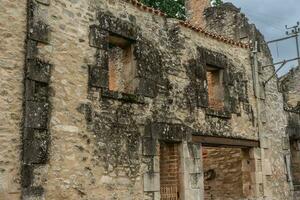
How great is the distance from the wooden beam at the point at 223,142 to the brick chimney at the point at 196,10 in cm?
493

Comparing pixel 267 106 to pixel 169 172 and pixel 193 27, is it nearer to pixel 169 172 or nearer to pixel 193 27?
pixel 193 27

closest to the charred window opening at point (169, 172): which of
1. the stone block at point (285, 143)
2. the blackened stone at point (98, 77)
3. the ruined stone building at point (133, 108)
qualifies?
the ruined stone building at point (133, 108)

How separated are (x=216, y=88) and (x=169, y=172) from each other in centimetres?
299

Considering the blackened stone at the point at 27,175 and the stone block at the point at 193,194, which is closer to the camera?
the blackened stone at the point at 27,175

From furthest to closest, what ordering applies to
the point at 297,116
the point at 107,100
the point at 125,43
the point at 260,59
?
1. the point at 297,116
2. the point at 260,59
3. the point at 125,43
4. the point at 107,100

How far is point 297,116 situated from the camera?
15008mm

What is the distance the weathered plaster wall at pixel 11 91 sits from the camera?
22.4 ft

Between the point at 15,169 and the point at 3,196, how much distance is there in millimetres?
458

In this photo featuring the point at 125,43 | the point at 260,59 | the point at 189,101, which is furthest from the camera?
the point at 260,59

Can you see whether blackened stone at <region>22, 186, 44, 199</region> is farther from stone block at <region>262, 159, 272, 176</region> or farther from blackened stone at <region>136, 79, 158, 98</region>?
stone block at <region>262, 159, 272, 176</region>

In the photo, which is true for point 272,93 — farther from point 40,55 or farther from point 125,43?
point 40,55

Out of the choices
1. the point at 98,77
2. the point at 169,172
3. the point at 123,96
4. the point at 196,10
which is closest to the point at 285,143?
the point at 169,172

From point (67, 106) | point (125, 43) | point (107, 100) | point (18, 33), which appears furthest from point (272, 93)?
point (18, 33)

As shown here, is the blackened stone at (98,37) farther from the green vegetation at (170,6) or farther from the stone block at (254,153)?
the green vegetation at (170,6)
